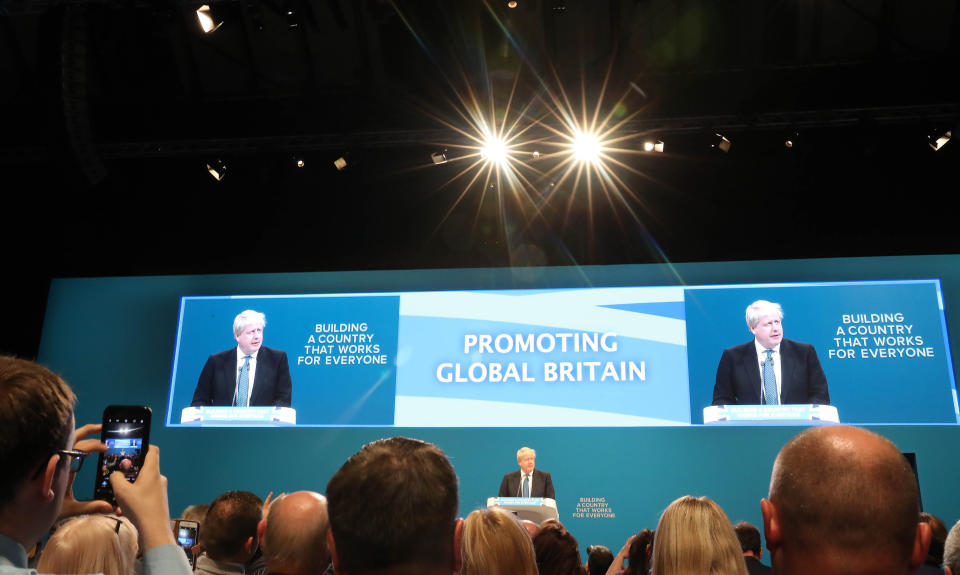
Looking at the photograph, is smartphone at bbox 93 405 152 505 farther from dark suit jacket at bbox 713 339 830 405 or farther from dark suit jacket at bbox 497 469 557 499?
dark suit jacket at bbox 713 339 830 405

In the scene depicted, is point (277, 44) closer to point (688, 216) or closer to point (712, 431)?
point (688, 216)

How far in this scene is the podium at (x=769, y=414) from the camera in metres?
6.49

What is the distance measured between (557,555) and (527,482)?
390 cm

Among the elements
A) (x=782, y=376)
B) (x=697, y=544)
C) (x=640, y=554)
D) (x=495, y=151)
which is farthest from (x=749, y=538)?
(x=495, y=151)

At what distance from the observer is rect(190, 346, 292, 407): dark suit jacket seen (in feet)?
23.5

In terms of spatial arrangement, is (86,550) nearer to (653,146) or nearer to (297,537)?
(297,537)

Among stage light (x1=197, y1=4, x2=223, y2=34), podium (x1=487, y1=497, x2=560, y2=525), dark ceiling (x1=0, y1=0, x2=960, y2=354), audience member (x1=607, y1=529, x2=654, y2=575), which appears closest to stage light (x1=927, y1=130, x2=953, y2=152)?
dark ceiling (x1=0, y1=0, x2=960, y2=354)

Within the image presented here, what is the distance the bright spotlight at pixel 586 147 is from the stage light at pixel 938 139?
2764mm

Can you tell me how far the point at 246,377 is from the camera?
717cm

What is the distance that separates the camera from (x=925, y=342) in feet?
21.5

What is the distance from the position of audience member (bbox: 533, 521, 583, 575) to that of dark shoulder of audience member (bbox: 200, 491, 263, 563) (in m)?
0.92

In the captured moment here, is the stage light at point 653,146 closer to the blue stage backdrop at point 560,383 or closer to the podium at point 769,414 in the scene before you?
the blue stage backdrop at point 560,383

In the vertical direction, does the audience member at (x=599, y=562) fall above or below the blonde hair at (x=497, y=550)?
below

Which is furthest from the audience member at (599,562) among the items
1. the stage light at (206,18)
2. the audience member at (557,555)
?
the stage light at (206,18)
